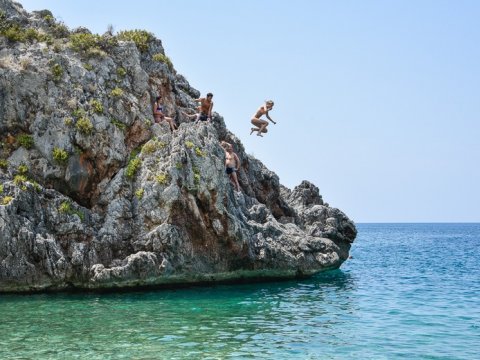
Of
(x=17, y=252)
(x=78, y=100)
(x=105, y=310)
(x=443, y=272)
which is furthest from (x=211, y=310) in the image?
(x=443, y=272)

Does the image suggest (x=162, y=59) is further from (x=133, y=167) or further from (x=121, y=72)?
(x=133, y=167)

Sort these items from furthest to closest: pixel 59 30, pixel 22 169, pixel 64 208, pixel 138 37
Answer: pixel 138 37
pixel 59 30
pixel 22 169
pixel 64 208

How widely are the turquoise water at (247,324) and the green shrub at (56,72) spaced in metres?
11.9

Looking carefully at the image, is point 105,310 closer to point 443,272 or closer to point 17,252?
point 17,252

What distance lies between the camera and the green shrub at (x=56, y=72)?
95.4ft

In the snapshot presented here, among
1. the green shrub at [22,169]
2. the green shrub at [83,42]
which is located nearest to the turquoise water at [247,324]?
the green shrub at [22,169]

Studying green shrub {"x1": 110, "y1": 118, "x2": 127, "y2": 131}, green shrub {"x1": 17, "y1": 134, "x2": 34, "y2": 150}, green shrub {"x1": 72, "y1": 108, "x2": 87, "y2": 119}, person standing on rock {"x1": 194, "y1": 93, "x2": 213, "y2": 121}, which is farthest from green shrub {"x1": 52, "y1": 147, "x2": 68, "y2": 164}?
person standing on rock {"x1": 194, "y1": 93, "x2": 213, "y2": 121}

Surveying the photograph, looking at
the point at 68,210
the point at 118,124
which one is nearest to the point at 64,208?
the point at 68,210

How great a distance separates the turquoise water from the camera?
1506cm

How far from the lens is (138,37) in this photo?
115ft

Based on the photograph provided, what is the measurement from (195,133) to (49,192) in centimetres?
795

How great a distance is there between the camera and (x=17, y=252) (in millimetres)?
23656

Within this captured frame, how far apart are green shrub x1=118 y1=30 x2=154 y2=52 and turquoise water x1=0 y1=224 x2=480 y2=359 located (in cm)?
1690

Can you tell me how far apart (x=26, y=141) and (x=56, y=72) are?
4403 mm
